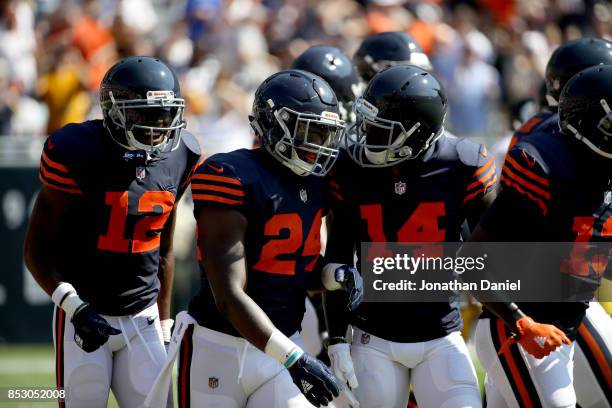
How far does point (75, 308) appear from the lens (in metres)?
4.35

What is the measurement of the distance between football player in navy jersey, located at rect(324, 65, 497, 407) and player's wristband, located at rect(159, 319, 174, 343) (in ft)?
2.44

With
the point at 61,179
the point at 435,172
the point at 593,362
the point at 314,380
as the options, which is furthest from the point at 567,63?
the point at 61,179

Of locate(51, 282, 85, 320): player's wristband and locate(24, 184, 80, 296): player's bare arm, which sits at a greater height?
locate(24, 184, 80, 296): player's bare arm

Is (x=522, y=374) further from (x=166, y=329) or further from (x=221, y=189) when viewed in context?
(x=166, y=329)

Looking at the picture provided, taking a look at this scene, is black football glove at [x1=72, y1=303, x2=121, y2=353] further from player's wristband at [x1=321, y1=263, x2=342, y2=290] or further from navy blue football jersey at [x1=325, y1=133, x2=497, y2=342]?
navy blue football jersey at [x1=325, y1=133, x2=497, y2=342]

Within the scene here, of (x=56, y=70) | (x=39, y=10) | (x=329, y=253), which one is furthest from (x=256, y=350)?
(x=39, y=10)

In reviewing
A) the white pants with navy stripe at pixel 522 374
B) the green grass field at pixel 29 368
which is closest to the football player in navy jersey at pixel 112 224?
the white pants with navy stripe at pixel 522 374

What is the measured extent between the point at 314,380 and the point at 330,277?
0.61m

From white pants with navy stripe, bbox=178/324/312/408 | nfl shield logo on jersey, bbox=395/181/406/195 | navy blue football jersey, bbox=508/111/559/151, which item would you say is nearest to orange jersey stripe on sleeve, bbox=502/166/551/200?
nfl shield logo on jersey, bbox=395/181/406/195

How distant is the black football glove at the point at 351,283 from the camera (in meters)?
4.18

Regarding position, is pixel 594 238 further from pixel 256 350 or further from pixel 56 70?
pixel 56 70

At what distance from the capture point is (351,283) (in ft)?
→ 13.8

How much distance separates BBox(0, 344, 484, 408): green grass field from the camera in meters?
7.27

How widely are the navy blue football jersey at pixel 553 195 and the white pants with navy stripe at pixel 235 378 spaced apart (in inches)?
40.3
